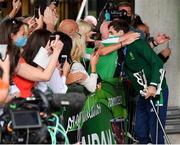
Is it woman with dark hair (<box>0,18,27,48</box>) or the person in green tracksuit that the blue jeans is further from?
woman with dark hair (<box>0,18,27,48</box>)

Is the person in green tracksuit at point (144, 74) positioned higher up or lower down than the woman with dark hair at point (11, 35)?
lower down

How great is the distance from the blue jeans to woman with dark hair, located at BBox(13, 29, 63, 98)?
2.52 meters

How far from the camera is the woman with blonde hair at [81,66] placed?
8375 mm

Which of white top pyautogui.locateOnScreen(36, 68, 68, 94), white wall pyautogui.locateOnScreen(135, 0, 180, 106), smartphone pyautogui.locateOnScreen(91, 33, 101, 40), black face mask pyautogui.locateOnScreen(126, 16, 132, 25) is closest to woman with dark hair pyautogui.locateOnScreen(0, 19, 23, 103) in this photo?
white top pyautogui.locateOnScreen(36, 68, 68, 94)

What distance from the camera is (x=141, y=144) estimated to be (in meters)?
9.70

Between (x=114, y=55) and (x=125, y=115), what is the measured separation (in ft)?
2.83

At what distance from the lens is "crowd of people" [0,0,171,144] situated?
23.4 ft

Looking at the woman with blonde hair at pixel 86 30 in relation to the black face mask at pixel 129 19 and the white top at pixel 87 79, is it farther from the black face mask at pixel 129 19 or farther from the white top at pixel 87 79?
the white top at pixel 87 79

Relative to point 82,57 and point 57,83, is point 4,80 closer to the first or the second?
point 57,83

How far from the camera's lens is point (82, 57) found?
901 cm

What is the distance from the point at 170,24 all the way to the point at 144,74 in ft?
7.84

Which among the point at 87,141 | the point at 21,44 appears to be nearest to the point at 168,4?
the point at 87,141

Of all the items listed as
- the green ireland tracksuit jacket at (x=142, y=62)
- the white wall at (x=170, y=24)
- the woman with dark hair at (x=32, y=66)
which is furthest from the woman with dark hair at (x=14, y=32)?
the white wall at (x=170, y=24)

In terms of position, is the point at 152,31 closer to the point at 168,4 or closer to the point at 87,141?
the point at 168,4
